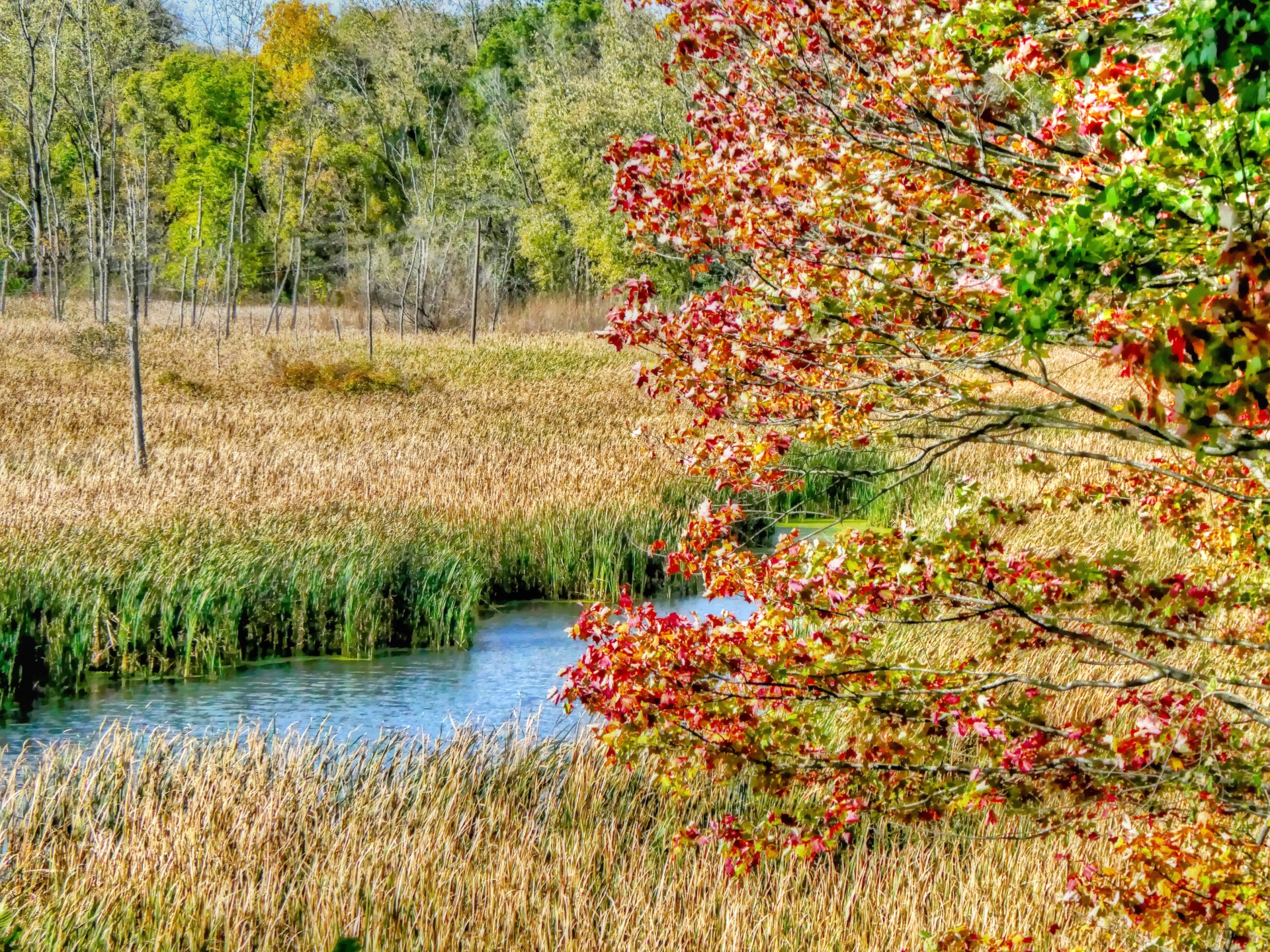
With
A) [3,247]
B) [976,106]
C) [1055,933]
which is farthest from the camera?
[3,247]

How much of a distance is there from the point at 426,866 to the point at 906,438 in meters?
2.64

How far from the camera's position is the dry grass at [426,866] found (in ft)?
16.2

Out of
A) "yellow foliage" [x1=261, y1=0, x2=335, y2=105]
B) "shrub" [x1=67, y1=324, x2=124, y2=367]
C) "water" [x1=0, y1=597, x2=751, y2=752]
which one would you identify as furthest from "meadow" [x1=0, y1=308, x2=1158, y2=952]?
"yellow foliage" [x1=261, y1=0, x2=335, y2=105]

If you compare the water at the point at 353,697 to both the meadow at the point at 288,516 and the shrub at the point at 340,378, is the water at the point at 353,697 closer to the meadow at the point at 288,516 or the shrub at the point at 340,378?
the meadow at the point at 288,516

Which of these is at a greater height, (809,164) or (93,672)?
(809,164)

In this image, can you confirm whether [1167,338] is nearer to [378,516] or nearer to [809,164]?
[809,164]

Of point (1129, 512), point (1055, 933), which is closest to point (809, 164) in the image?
point (1055, 933)

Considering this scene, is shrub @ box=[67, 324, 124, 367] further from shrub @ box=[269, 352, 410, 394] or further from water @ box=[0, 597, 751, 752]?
water @ box=[0, 597, 751, 752]

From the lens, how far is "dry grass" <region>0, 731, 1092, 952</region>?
194 inches

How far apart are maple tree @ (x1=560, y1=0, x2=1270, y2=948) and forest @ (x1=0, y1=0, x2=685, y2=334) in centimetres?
3158

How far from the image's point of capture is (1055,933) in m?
5.16

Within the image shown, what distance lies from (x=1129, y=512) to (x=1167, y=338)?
13.3 metres

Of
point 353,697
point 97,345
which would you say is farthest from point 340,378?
point 353,697

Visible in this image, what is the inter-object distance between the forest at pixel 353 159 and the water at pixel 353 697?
83.9 ft
